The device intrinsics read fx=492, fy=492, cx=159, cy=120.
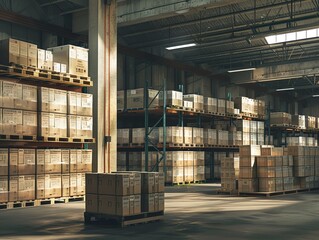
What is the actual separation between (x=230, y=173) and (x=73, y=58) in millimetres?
5323

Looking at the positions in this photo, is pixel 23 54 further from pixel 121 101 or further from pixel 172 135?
pixel 172 135

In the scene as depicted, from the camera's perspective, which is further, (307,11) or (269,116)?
(269,116)

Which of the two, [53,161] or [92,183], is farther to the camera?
[53,161]

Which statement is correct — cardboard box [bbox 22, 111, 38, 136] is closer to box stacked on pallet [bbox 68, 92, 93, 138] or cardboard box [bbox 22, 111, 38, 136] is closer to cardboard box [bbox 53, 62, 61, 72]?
box stacked on pallet [bbox 68, 92, 93, 138]

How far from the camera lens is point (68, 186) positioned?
1090 centimetres

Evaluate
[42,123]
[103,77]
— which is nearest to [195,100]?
[103,77]

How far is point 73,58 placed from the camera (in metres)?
11.3

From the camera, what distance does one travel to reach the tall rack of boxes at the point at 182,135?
54.8 feet

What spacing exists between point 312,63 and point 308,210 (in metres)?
14.0

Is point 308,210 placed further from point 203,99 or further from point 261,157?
point 203,99

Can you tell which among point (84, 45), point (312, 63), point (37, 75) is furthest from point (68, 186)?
point (312, 63)

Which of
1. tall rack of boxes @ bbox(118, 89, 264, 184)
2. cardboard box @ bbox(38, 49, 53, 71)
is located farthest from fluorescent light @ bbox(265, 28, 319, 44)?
cardboard box @ bbox(38, 49, 53, 71)

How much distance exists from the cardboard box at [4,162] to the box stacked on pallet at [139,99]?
748 cm

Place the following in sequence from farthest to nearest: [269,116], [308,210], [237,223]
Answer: [269,116] → [308,210] → [237,223]
